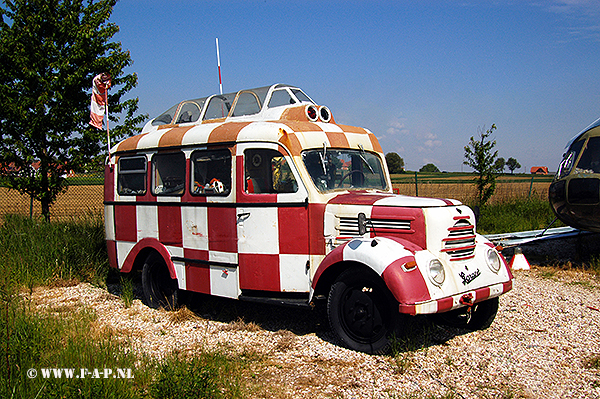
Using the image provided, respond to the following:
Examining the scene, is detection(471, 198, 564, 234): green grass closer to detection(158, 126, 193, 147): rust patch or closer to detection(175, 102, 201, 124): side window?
detection(175, 102, 201, 124): side window

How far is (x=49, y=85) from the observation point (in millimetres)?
10109

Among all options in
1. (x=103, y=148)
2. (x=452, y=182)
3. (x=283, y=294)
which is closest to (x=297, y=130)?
(x=283, y=294)

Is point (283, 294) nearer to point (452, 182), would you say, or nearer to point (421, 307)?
point (421, 307)

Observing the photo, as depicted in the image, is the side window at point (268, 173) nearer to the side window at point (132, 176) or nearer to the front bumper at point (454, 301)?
the front bumper at point (454, 301)

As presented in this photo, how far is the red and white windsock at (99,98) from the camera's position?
7.75 meters

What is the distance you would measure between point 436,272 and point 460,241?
1.97ft

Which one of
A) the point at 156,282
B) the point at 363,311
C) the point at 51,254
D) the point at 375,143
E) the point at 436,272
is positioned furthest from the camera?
the point at 51,254

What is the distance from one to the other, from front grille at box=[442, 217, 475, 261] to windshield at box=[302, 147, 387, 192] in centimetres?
141

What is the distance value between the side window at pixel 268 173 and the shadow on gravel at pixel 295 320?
142cm

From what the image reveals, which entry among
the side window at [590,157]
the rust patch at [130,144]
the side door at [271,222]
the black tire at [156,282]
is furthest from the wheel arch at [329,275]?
the side window at [590,157]

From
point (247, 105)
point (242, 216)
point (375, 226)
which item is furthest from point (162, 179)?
point (375, 226)

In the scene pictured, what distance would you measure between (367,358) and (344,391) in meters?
0.75

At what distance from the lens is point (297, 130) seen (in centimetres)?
572

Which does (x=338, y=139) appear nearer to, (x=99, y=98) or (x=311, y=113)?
(x=311, y=113)
